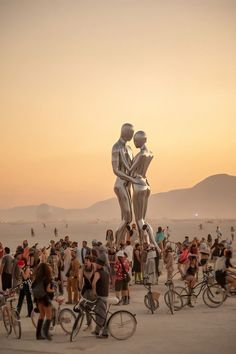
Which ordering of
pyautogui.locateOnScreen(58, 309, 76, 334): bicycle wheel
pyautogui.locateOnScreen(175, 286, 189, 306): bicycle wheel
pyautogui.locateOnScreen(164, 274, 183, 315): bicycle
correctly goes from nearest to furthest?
pyautogui.locateOnScreen(58, 309, 76, 334): bicycle wheel → pyautogui.locateOnScreen(164, 274, 183, 315): bicycle → pyautogui.locateOnScreen(175, 286, 189, 306): bicycle wheel

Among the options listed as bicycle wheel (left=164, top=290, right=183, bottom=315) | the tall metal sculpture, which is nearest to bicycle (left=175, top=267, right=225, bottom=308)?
bicycle wheel (left=164, top=290, right=183, bottom=315)

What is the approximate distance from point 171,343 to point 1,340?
3.52 meters

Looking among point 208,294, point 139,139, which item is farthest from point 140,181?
point 208,294

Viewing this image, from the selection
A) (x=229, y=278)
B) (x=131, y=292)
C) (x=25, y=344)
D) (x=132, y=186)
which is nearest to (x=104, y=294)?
(x=25, y=344)

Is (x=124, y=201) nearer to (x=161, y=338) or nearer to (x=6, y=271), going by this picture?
(x=6, y=271)

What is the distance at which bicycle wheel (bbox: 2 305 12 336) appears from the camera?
11672mm

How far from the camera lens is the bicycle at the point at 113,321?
1120 centimetres

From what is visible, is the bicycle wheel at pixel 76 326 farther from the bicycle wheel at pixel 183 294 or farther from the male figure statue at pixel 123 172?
the male figure statue at pixel 123 172

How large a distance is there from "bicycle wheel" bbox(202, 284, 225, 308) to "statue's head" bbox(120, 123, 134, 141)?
10194 mm

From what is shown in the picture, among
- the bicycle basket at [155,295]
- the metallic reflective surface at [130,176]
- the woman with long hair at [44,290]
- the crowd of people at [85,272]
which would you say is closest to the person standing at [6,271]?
the crowd of people at [85,272]

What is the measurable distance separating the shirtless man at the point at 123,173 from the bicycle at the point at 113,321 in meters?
11.5

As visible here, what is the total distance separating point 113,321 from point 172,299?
3451 mm

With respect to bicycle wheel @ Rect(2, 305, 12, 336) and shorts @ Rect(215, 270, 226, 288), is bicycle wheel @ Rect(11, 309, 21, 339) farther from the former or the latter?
shorts @ Rect(215, 270, 226, 288)

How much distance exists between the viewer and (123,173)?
23.2 m
